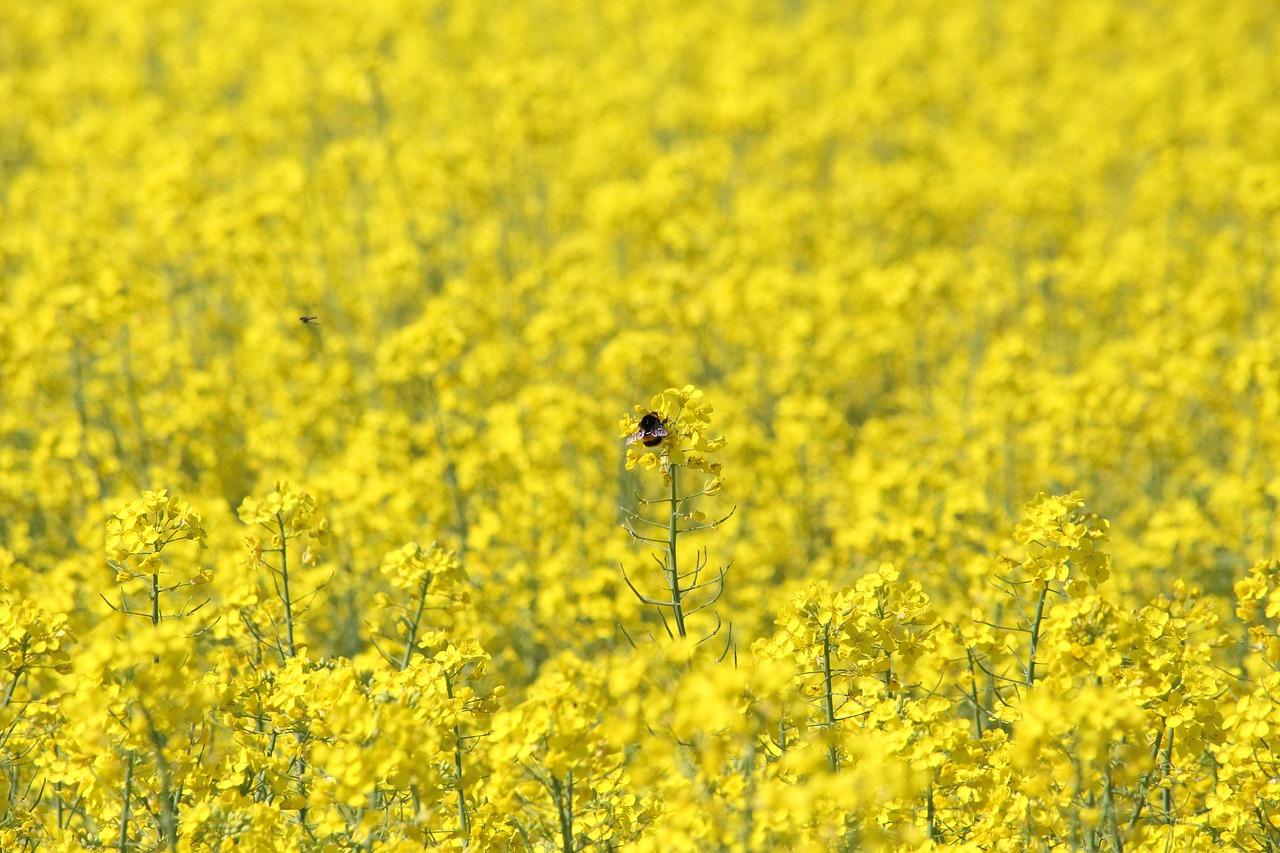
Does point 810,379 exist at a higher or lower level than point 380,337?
lower

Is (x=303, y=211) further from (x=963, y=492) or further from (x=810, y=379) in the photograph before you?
(x=963, y=492)

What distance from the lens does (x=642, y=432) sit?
434 centimetres

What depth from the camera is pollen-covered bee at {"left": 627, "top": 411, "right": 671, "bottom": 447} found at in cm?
430

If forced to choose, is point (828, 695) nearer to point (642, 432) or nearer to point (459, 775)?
point (642, 432)

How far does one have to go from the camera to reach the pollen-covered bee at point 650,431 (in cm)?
430

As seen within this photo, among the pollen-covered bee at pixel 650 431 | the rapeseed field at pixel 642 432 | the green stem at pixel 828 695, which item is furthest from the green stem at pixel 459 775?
the green stem at pixel 828 695

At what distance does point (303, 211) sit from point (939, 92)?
11759mm

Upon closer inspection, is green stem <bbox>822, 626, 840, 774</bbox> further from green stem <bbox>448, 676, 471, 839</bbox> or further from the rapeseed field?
green stem <bbox>448, 676, 471, 839</bbox>

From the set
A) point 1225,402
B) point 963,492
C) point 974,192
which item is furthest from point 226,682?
point 974,192

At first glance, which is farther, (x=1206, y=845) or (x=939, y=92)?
(x=939, y=92)

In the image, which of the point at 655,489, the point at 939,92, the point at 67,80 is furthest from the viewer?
the point at 939,92

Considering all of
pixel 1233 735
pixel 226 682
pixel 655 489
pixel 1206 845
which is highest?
pixel 655 489

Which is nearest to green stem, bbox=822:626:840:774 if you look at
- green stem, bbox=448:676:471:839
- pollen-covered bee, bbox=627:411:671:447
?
pollen-covered bee, bbox=627:411:671:447

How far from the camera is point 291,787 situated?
491 cm
